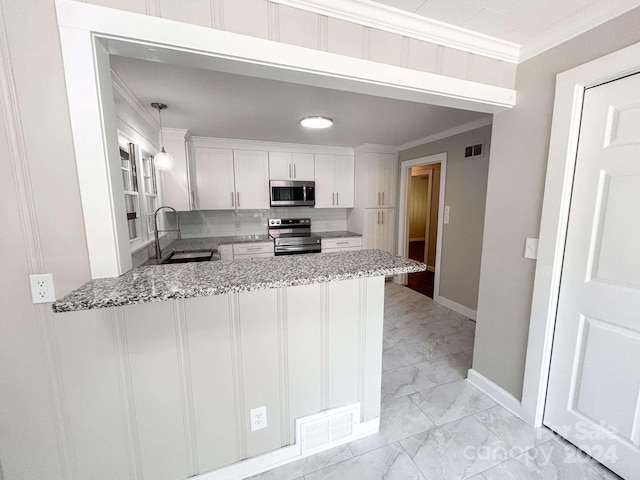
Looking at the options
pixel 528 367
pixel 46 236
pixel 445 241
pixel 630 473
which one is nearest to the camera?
pixel 46 236

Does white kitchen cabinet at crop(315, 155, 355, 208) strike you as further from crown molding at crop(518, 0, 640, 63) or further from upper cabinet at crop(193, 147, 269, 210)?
crown molding at crop(518, 0, 640, 63)

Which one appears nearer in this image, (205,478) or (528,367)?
(205,478)

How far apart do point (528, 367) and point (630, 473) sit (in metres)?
0.56

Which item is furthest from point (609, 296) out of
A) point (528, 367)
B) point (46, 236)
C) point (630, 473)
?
point (46, 236)

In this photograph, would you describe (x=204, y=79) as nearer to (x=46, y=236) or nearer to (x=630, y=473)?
(x=46, y=236)

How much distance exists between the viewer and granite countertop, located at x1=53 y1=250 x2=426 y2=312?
84 cm

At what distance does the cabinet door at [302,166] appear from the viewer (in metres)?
4.11

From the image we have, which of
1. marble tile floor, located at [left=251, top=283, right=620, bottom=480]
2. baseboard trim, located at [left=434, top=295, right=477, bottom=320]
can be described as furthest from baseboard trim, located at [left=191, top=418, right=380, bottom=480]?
baseboard trim, located at [left=434, top=295, right=477, bottom=320]

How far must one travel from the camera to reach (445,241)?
361cm

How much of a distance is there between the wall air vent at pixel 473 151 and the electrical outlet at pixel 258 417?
3293 millimetres

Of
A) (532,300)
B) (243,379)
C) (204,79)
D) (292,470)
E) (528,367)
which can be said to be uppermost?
(204,79)

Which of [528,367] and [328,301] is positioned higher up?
[328,301]

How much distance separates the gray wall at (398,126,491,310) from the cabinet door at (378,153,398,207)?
0.73 meters

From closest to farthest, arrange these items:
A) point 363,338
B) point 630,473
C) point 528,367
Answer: point 630,473, point 363,338, point 528,367
